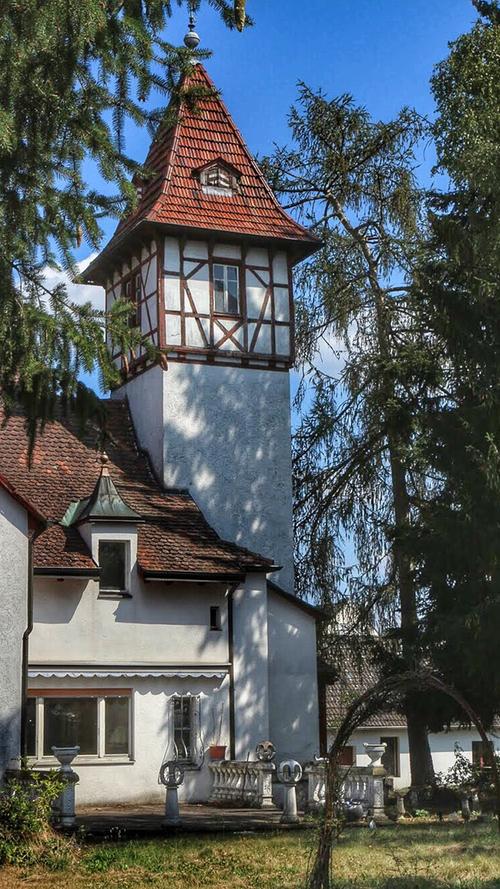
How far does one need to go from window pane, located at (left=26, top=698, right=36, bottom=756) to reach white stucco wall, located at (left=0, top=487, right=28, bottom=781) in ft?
15.0

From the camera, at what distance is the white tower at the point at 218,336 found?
92.9 ft

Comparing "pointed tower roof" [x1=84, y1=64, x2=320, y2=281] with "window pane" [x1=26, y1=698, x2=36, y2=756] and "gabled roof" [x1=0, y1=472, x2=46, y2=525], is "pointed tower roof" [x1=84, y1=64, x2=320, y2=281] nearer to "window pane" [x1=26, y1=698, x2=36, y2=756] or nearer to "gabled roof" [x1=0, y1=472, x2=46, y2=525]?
"gabled roof" [x1=0, y1=472, x2=46, y2=525]

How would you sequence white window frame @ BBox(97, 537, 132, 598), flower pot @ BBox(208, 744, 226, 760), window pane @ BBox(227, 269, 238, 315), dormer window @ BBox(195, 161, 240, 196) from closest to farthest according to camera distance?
white window frame @ BBox(97, 537, 132, 598), flower pot @ BBox(208, 744, 226, 760), window pane @ BBox(227, 269, 238, 315), dormer window @ BBox(195, 161, 240, 196)

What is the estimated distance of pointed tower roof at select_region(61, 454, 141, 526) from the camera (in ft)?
82.1

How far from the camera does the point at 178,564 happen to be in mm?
25219

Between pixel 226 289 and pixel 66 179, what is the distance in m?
16.9

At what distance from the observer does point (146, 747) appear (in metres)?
24.6

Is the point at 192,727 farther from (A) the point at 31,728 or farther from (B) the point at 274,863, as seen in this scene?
(B) the point at 274,863

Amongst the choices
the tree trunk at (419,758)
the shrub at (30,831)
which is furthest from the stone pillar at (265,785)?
the shrub at (30,831)

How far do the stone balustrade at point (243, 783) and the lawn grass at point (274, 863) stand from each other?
4677 millimetres

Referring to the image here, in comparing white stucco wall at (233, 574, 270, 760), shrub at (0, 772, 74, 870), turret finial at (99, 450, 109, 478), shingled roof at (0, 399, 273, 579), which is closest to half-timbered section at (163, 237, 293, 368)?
shingled roof at (0, 399, 273, 579)

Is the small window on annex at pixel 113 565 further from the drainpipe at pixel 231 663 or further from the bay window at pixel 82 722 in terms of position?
the drainpipe at pixel 231 663

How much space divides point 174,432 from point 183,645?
504 cm

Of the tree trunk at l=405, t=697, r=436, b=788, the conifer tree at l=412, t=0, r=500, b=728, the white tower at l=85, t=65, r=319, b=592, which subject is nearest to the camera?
the conifer tree at l=412, t=0, r=500, b=728
